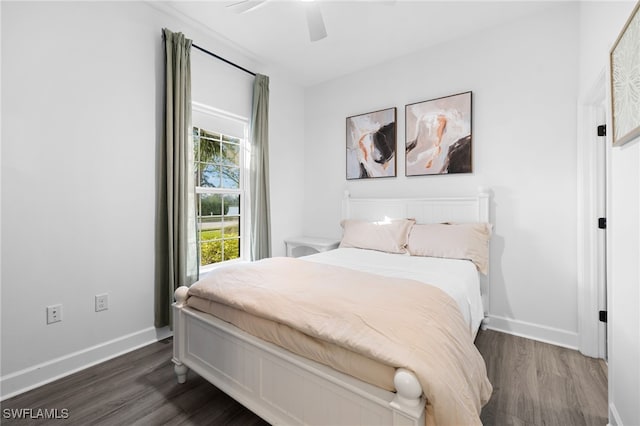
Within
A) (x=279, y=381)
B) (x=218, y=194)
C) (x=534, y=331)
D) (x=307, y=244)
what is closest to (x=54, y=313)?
(x=218, y=194)

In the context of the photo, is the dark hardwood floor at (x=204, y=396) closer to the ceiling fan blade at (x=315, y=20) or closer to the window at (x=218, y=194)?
the window at (x=218, y=194)

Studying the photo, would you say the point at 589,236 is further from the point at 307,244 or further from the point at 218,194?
the point at 218,194

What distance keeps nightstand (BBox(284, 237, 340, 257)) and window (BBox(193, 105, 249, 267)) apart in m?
0.62

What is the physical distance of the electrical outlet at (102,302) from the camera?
2170 mm

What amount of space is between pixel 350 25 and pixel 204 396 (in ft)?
10.4

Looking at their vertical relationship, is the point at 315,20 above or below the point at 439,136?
above

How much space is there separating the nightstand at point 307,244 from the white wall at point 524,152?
1096 millimetres

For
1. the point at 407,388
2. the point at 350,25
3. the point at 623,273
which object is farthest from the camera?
the point at 350,25

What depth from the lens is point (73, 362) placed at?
2027mm

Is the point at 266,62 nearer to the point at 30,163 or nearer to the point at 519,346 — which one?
the point at 30,163

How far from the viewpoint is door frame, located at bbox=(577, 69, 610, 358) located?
85.6 inches

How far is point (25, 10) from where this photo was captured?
1.82 metres

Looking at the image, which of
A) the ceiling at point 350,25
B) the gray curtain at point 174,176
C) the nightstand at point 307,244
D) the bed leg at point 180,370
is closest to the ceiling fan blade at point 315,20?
the ceiling at point 350,25

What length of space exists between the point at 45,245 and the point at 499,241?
11.6ft
